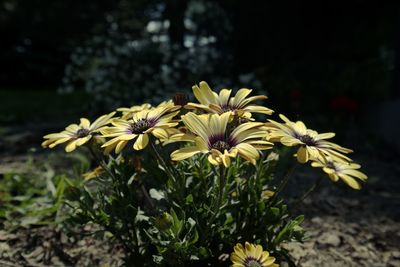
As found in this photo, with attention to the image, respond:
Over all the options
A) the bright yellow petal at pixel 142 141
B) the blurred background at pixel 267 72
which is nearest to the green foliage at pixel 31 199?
the blurred background at pixel 267 72

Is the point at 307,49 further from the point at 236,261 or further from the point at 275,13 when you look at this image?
the point at 236,261

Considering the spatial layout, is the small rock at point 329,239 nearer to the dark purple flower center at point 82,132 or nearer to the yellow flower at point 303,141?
the yellow flower at point 303,141

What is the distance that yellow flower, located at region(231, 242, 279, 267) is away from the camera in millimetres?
1449

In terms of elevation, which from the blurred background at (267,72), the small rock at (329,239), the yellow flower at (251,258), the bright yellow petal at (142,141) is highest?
the blurred background at (267,72)

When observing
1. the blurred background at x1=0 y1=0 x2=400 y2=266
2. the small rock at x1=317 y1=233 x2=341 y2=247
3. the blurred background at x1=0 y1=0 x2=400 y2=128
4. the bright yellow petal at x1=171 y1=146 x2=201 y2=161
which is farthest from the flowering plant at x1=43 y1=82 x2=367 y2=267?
the blurred background at x1=0 y1=0 x2=400 y2=128

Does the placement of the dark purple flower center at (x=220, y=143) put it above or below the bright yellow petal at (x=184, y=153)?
above

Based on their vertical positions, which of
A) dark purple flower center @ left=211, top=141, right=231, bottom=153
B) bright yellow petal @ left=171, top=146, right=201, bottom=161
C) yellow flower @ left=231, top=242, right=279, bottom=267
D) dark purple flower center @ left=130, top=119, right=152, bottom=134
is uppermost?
dark purple flower center @ left=130, top=119, right=152, bottom=134

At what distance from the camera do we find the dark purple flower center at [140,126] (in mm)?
1467

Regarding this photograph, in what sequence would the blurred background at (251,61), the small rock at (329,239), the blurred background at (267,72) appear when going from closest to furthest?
the small rock at (329,239)
the blurred background at (267,72)
the blurred background at (251,61)

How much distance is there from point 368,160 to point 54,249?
12.3ft

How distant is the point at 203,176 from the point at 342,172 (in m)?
0.51

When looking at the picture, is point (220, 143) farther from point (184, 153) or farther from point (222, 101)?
point (222, 101)

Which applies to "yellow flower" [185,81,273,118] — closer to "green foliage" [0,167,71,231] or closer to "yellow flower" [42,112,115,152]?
"yellow flower" [42,112,115,152]

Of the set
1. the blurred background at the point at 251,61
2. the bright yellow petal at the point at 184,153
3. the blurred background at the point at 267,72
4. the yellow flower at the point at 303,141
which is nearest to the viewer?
the bright yellow petal at the point at 184,153
